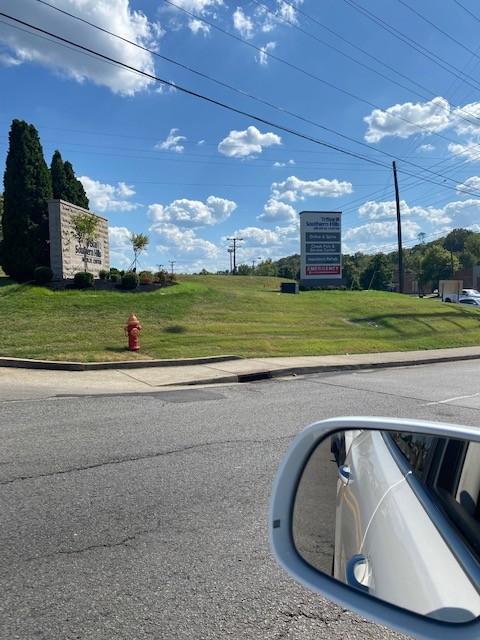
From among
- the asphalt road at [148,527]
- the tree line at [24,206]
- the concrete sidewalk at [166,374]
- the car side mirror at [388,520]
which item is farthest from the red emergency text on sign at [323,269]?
the car side mirror at [388,520]

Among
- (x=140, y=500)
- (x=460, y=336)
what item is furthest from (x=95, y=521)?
(x=460, y=336)

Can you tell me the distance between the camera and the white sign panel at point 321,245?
3306 centimetres

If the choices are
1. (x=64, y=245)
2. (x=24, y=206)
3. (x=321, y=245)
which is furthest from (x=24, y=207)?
(x=321, y=245)

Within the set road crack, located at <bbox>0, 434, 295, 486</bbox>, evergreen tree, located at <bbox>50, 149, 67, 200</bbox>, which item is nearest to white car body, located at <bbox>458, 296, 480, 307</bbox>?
evergreen tree, located at <bbox>50, 149, 67, 200</bbox>

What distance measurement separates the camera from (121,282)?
22484 millimetres

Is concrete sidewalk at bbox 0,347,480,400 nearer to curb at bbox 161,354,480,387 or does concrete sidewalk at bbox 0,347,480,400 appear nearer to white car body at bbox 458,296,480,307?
curb at bbox 161,354,480,387

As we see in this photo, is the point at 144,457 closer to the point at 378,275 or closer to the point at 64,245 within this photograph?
the point at 64,245

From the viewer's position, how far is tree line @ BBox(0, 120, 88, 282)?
21797 millimetres

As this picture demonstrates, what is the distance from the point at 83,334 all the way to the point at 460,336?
15.6m

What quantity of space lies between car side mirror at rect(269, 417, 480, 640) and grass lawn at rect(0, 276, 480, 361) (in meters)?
11.5

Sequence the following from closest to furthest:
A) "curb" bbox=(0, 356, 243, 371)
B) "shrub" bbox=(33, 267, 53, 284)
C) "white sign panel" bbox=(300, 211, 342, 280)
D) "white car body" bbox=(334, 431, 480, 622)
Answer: "white car body" bbox=(334, 431, 480, 622)
"curb" bbox=(0, 356, 243, 371)
"shrub" bbox=(33, 267, 53, 284)
"white sign panel" bbox=(300, 211, 342, 280)

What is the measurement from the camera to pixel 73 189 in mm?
27922

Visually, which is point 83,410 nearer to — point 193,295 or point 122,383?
point 122,383

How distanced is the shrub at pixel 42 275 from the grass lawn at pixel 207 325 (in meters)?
1.11
